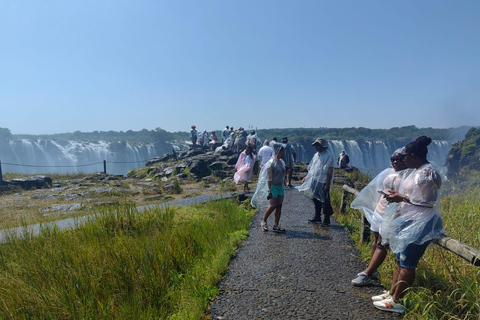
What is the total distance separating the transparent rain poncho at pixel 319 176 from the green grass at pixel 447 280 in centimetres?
125

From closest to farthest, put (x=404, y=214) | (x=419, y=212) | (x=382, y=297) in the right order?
(x=419, y=212), (x=404, y=214), (x=382, y=297)

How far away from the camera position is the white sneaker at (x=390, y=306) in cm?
305

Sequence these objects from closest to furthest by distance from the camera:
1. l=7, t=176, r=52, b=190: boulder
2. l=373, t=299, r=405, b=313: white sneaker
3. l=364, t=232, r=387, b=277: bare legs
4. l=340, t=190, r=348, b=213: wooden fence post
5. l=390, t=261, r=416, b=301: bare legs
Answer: l=390, t=261, r=416, b=301: bare legs, l=373, t=299, r=405, b=313: white sneaker, l=364, t=232, r=387, b=277: bare legs, l=340, t=190, r=348, b=213: wooden fence post, l=7, t=176, r=52, b=190: boulder

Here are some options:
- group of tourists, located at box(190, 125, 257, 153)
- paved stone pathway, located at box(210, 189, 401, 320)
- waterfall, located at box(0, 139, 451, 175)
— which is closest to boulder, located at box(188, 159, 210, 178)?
group of tourists, located at box(190, 125, 257, 153)

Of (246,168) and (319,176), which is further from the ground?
(319,176)

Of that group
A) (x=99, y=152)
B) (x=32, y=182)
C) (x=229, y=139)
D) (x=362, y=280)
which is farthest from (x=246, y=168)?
(x=99, y=152)

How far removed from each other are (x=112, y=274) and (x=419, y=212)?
3388 millimetres

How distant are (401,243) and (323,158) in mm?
3212

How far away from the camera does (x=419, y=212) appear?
9.28 ft

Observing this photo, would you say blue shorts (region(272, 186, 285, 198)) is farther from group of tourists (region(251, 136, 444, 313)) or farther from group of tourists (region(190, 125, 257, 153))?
group of tourists (region(190, 125, 257, 153))

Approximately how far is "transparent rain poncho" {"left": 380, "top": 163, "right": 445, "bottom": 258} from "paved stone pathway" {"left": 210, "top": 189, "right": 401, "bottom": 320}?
2.71 feet

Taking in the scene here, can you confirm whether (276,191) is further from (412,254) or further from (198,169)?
(198,169)

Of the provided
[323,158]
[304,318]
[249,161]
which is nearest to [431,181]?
[304,318]

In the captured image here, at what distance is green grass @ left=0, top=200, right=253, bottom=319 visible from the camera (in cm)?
307
